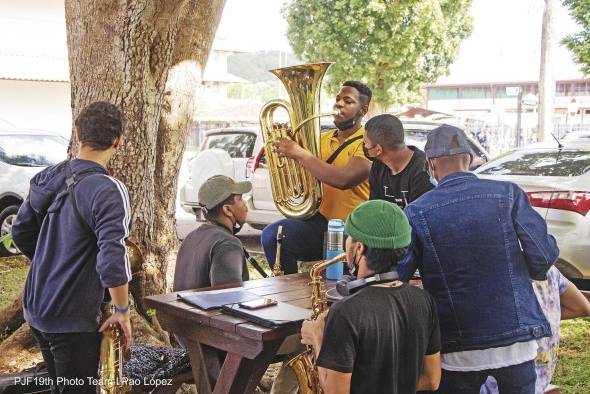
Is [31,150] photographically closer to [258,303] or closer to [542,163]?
[542,163]

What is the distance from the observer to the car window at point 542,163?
6.48 metres

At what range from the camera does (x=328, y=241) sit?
147 inches

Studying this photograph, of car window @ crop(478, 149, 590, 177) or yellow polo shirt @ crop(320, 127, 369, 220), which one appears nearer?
yellow polo shirt @ crop(320, 127, 369, 220)

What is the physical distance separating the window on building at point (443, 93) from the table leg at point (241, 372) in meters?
54.0

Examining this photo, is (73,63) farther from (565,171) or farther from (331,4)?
(331,4)

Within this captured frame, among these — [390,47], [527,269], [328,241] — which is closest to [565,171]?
[328,241]

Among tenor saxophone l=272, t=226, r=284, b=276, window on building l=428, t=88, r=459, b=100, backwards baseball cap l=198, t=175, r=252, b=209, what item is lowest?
tenor saxophone l=272, t=226, r=284, b=276

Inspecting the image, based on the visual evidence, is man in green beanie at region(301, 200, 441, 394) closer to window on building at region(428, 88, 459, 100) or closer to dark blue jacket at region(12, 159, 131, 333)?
dark blue jacket at region(12, 159, 131, 333)

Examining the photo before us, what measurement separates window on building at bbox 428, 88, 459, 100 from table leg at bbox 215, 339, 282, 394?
54.0 m

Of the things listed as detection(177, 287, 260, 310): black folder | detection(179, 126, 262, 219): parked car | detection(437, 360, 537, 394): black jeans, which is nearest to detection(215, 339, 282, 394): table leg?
detection(177, 287, 260, 310): black folder

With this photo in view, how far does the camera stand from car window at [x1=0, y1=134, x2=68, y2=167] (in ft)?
31.3

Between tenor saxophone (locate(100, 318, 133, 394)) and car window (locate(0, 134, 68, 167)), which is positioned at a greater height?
car window (locate(0, 134, 68, 167))

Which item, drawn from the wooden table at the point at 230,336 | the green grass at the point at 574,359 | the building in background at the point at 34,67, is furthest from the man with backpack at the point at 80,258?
the building in background at the point at 34,67

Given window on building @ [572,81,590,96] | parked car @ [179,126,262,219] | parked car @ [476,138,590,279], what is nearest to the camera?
parked car @ [476,138,590,279]
